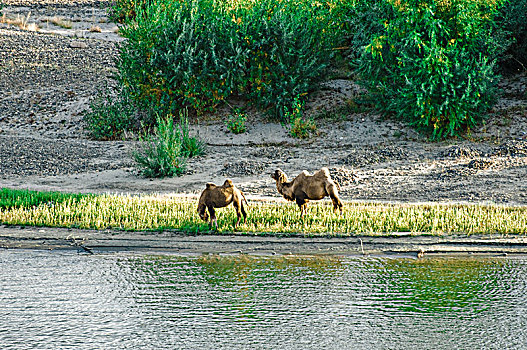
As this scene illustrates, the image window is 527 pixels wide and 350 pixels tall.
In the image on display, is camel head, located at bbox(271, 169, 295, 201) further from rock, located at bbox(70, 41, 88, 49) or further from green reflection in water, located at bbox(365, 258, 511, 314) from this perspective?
rock, located at bbox(70, 41, 88, 49)

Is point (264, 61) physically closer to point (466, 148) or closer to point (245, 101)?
point (245, 101)

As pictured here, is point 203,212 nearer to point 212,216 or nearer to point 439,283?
point 212,216

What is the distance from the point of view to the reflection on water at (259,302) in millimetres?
5363

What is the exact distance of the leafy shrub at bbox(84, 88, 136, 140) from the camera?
16328 millimetres

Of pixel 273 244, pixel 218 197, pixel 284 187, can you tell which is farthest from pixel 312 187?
pixel 218 197

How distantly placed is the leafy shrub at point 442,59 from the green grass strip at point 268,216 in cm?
491

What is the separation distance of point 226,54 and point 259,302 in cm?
1084

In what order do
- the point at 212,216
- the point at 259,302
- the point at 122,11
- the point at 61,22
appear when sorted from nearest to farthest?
the point at 259,302 → the point at 212,216 → the point at 122,11 → the point at 61,22

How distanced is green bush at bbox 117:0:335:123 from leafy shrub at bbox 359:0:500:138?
225cm

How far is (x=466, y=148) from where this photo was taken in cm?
1346

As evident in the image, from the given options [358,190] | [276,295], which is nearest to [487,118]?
[358,190]

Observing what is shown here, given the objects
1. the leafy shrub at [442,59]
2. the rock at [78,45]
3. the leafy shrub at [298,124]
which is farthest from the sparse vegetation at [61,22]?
the leafy shrub at [442,59]

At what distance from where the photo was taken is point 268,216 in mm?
8969

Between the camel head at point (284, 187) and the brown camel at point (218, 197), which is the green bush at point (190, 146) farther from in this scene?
the brown camel at point (218, 197)
